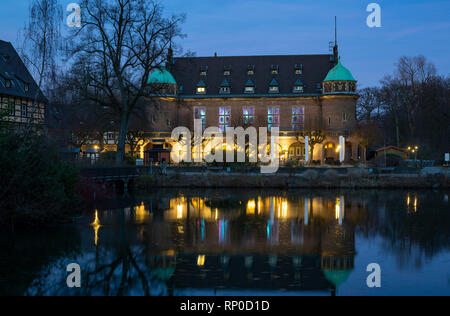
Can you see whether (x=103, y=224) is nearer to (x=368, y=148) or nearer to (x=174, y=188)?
(x=174, y=188)

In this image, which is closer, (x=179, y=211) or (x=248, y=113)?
(x=179, y=211)

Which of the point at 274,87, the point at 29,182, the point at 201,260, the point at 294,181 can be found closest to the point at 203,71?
the point at 274,87

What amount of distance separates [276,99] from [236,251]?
42.4 meters

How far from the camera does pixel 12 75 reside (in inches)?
1622

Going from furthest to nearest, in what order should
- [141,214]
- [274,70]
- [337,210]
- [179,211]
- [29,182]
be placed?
[274,70], [337,210], [179,211], [141,214], [29,182]

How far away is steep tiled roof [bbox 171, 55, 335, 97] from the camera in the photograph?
54.5 metres

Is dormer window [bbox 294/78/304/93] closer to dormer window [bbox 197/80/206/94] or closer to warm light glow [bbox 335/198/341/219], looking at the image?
dormer window [bbox 197/80/206/94]

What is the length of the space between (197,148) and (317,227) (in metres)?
34.7

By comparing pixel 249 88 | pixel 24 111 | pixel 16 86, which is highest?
pixel 249 88

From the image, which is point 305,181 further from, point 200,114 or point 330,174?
point 200,114

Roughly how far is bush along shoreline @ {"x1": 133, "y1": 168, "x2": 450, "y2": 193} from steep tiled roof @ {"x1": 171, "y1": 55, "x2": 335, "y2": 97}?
A: 69.6 feet

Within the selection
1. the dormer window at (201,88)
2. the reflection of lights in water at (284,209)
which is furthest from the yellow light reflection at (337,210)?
the dormer window at (201,88)

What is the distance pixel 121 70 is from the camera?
32.2 metres
